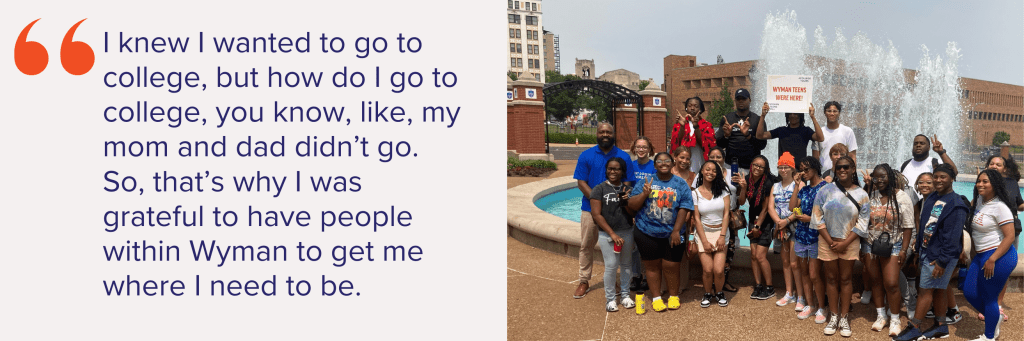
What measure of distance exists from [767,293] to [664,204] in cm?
133

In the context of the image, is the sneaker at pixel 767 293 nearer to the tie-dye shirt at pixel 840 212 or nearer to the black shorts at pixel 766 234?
the black shorts at pixel 766 234

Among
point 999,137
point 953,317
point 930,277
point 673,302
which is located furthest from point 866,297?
point 999,137

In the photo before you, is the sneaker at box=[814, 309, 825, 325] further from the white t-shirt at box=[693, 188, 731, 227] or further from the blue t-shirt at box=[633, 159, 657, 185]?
the blue t-shirt at box=[633, 159, 657, 185]

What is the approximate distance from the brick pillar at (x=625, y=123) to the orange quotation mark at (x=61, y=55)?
105ft

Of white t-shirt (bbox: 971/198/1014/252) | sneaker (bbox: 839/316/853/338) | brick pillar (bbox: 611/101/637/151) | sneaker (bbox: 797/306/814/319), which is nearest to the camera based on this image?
white t-shirt (bbox: 971/198/1014/252)

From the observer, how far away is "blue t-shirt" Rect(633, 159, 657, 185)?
17.4ft

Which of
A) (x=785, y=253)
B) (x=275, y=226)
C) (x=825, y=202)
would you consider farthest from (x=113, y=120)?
(x=785, y=253)

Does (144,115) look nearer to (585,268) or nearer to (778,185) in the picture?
(585,268)

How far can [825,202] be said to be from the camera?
4.64 m

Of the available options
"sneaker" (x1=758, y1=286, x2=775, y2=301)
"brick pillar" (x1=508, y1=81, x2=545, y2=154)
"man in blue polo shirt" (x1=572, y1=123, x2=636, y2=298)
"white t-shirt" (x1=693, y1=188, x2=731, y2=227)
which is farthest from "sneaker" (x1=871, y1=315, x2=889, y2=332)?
"brick pillar" (x1=508, y1=81, x2=545, y2=154)

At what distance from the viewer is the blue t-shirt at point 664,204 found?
513 cm

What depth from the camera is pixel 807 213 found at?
4.84 meters

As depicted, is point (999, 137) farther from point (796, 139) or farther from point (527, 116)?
point (796, 139)

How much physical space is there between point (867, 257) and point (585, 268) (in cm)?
227
